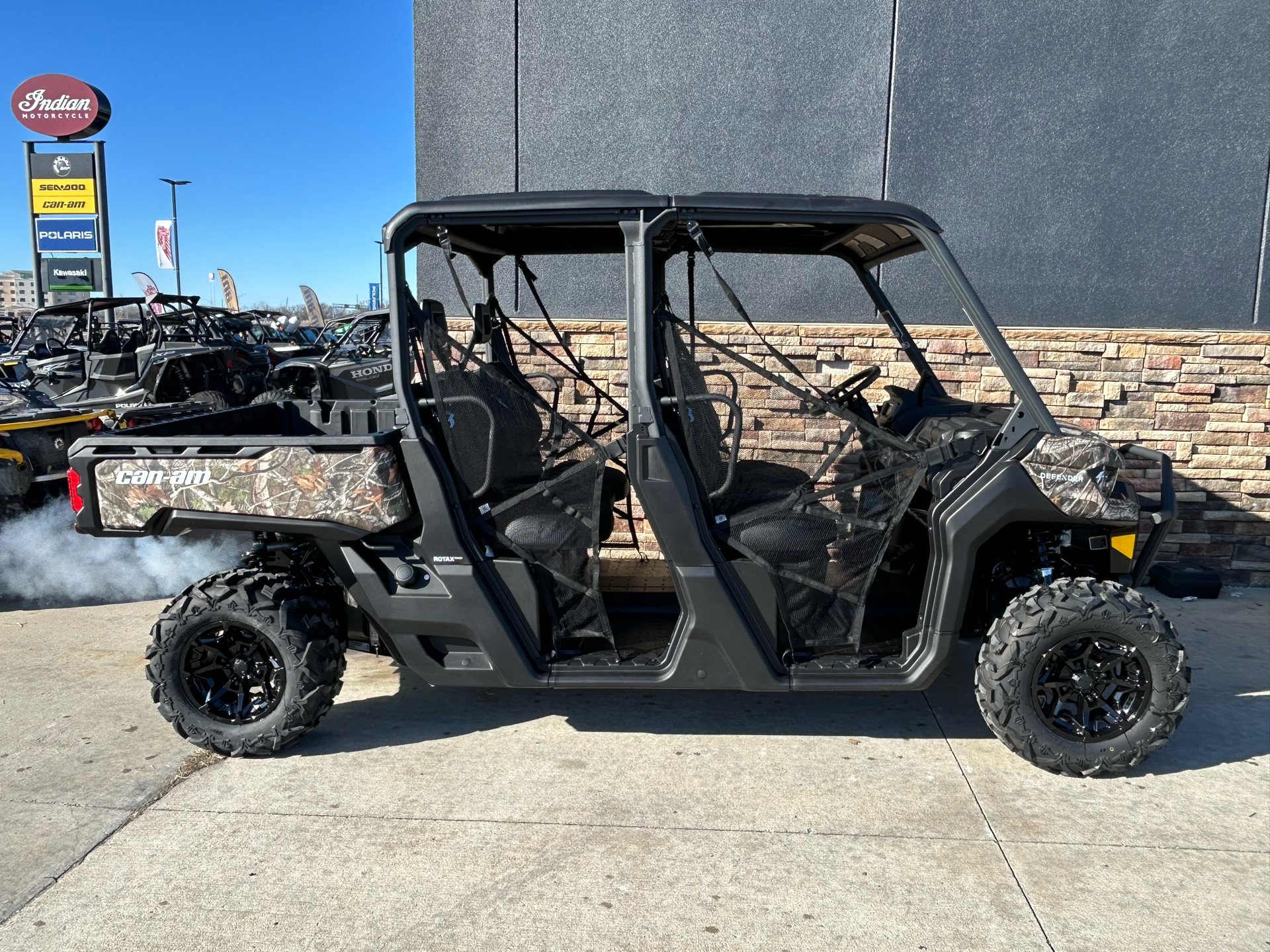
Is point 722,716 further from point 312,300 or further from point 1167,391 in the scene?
point 312,300

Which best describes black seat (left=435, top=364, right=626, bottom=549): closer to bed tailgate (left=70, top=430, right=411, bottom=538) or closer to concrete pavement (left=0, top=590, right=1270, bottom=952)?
Result: bed tailgate (left=70, top=430, right=411, bottom=538)

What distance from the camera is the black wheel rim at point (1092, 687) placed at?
3441mm

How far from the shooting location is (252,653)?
12.1 feet

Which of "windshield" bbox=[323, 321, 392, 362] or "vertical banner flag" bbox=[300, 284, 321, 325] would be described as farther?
"vertical banner flag" bbox=[300, 284, 321, 325]

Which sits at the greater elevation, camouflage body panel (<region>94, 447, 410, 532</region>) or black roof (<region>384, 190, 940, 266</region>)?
black roof (<region>384, 190, 940, 266</region>)

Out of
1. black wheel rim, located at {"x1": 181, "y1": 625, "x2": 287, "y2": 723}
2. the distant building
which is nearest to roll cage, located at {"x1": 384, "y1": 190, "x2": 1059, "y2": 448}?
black wheel rim, located at {"x1": 181, "y1": 625, "x2": 287, "y2": 723}

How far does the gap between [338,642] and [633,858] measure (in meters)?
1.47

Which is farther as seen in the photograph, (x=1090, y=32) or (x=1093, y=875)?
(x=1090, y=32)

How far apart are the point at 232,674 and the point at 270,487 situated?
82 cm

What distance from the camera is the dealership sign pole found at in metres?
14.3

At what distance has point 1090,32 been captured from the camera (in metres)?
6.22

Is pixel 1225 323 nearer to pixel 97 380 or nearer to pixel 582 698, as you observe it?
pixel 582 698

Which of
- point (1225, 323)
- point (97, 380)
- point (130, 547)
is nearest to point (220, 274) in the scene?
point (97, 380)

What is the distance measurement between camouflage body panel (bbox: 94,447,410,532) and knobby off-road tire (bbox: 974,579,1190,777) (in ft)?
7.57
